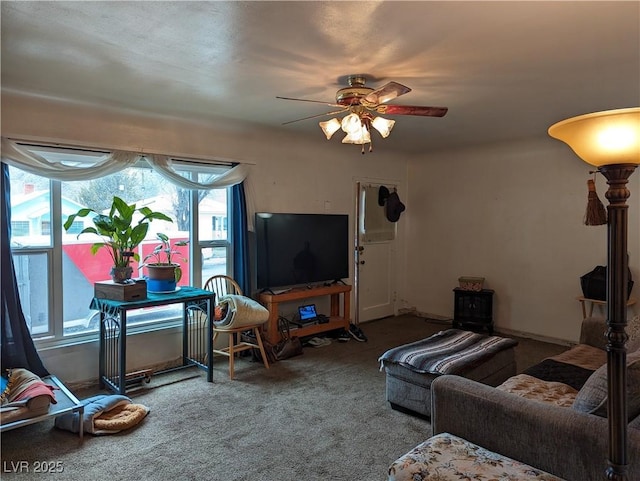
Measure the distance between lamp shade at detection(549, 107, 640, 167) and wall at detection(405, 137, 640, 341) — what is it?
3.50m

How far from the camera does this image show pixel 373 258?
5.98m

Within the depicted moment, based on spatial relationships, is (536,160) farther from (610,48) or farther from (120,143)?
(120,143)

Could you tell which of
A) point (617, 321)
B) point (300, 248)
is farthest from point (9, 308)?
point (617, 321)

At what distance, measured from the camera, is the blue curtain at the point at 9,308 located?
3115 millimetres

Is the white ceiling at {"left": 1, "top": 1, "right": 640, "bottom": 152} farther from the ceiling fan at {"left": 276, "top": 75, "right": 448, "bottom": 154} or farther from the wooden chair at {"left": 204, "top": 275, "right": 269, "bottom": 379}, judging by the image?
the wooden chair at {"left": 204, "top": 275, "right": 269, "bottom": 379}

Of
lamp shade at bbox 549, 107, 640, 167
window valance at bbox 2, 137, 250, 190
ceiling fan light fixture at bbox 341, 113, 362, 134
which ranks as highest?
ceiling fan light fixture at bbox 341, 113, 362, 134

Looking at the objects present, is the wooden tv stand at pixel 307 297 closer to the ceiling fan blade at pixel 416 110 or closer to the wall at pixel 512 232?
the wall at pixel 512 232

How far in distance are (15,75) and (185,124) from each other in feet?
4.67

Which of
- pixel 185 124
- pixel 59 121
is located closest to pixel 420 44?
pixel 185 124

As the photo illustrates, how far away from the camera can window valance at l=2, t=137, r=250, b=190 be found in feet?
10.3

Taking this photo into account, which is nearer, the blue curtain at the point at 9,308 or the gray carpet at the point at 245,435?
the gray carpet at the point at 245,435

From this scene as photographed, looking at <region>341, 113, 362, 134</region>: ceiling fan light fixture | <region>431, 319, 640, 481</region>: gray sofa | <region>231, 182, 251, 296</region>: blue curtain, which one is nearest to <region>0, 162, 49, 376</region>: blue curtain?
<region>231, 182, 251, 296</region>: blue curtain

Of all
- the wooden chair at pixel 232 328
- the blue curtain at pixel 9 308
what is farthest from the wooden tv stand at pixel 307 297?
the blue curtain at pixel 9 308

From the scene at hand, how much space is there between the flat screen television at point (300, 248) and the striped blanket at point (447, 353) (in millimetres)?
1674
